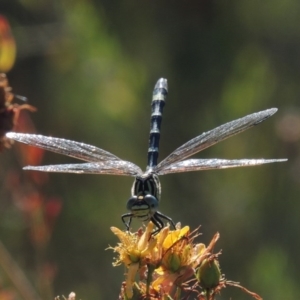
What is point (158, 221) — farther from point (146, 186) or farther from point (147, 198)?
point (146, 186)

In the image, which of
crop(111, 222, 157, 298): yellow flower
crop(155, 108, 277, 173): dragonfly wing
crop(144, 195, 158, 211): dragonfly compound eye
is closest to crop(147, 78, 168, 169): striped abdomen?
crop(155, 108, 277, 173): dragonfly wing

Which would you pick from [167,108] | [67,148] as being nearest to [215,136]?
[67,148]

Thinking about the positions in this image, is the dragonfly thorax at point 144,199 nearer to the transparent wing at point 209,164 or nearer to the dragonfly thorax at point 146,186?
the dragonfly thorax at point 146,186

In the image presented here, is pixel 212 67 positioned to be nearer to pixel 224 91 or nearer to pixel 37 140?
pixel 224 91

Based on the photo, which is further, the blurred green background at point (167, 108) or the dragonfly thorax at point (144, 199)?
the blurred green background at point (167, 108)

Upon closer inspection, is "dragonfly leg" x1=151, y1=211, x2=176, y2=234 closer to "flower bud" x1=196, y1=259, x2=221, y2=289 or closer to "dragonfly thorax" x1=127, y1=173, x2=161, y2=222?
"dragonfly thorax" x1=127, y1=173, x2=161, y2=222

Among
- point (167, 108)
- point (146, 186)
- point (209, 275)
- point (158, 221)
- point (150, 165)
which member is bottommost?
point (209, 275)

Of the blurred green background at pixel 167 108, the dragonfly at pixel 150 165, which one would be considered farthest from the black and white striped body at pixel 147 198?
the blurred green background at pixel 167 108
